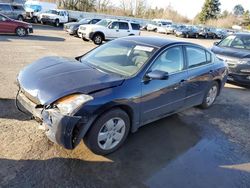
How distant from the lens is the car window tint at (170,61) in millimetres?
4035

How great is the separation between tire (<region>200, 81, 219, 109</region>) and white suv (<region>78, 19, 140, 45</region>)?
1191 centimetres

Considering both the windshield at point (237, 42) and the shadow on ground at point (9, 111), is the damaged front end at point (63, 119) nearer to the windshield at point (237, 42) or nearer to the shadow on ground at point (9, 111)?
the shadow on ground at point (9, 111)

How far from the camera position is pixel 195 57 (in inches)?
195

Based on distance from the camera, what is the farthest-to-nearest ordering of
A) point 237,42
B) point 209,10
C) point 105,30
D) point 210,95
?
point 209,10 < point 105,30 < point 237,42 < point 210,95

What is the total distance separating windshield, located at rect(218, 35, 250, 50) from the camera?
29.7 ft

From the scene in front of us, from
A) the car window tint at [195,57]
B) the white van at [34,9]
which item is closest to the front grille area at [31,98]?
the car window tint at [195,57]

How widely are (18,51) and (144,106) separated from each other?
26.9 ft

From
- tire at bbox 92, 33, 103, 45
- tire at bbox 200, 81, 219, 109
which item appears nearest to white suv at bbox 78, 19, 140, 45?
tire at bbox 92, 33, 103, 45

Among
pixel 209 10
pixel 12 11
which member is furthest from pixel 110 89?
pixel 209 10

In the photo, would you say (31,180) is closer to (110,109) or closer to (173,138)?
(110,109)

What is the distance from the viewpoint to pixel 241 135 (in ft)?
15.3

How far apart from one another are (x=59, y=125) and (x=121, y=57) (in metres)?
1.78

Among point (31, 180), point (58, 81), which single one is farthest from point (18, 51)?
point (31, 180)

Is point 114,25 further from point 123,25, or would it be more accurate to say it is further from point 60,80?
point 60,80
